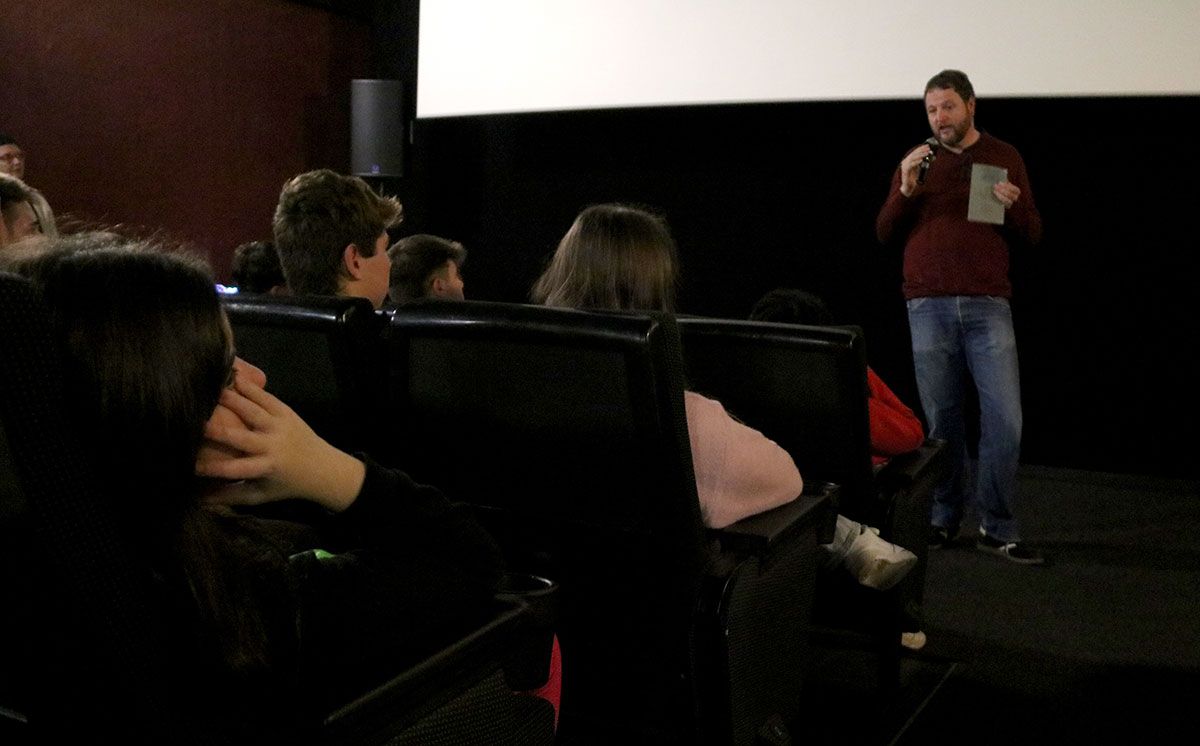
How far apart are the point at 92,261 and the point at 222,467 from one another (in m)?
0.19

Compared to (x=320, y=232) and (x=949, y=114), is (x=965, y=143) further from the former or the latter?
A: (x=320, y=232)

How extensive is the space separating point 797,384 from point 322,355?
788 mm

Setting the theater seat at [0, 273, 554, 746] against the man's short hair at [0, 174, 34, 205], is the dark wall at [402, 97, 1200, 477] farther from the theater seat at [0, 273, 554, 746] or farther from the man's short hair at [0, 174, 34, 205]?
the theater seat at [0, 273, 554, 746]

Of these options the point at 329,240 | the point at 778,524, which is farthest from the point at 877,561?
the point at 329,240

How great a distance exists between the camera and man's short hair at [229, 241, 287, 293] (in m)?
2.64

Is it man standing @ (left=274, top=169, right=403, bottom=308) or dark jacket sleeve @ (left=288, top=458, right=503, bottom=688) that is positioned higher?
man standing @ (left=274, top=169, right=403, bottom=308)

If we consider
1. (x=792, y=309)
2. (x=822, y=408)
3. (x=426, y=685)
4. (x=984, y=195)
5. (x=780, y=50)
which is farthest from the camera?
(x=780, y=50)

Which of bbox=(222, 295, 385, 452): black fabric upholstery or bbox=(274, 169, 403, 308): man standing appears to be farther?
bbox=(274, 169, 403, 308): man standing

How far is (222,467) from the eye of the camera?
892 millimetres

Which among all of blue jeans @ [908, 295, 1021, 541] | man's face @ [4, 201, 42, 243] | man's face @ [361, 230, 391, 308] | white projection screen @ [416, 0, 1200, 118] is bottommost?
blue jeans @ [908, 295, 1021, 541]

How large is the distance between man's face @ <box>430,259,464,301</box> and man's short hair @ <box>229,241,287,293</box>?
366 millimetres

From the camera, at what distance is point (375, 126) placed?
5.50 m

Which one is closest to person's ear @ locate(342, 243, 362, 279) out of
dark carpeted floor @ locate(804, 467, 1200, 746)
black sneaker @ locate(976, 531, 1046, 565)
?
dark carpeted floor @ locate(804, 467, 1200, 746)

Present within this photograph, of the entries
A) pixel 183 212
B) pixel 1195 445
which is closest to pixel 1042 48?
pixel 1195 445
